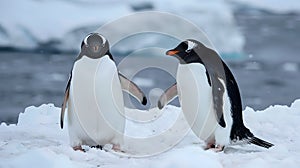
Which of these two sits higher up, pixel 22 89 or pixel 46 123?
pixel 22 89

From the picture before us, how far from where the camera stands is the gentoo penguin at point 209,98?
5.58 ft

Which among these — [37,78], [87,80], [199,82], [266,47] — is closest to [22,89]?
[37,78]

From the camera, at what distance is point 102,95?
5.54 feet

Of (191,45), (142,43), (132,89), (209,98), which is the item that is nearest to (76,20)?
(142,43)

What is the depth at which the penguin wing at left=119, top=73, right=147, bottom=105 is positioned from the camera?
1809 millimetres

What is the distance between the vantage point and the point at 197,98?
5.61ft

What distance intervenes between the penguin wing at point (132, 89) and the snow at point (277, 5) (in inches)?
22.4

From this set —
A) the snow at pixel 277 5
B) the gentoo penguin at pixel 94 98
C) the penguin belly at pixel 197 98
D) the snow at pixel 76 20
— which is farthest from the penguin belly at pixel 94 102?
the snow at pixel 277 5

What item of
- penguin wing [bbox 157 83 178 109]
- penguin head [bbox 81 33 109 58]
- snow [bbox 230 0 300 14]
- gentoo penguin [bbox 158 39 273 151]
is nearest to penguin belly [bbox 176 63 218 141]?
gentoo penguin [bbox 158 39 273 151]

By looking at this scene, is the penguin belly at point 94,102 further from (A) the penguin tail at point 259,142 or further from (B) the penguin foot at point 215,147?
(A) the penguin tail at point 259,142

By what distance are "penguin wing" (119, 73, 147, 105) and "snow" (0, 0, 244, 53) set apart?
24 centimetres

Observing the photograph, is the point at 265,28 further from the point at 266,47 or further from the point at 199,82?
the point at 199,82

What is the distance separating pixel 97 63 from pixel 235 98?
42 centimetres

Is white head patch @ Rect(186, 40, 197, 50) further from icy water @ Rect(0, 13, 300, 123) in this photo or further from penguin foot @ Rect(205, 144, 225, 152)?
penguin foot @ Rect(205, 144, 225, 152)
